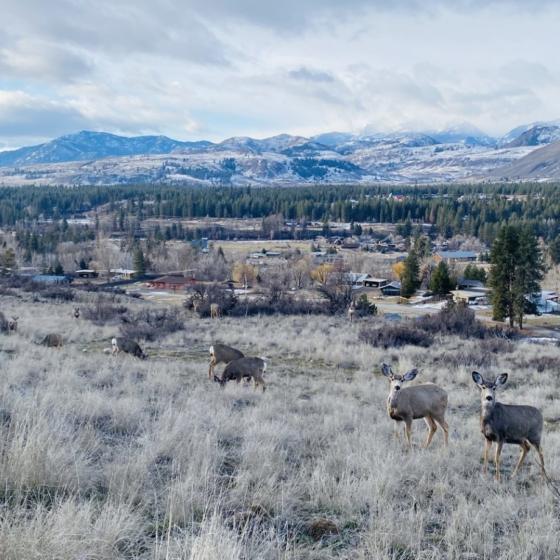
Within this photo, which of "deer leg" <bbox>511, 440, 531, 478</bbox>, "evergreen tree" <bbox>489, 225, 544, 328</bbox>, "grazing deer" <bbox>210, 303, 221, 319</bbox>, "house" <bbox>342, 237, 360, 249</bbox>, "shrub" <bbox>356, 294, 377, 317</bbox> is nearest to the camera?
"deer leg" <bbox>511, 440, 531, 478</bbox>

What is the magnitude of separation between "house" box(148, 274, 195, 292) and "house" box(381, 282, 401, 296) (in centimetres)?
2487

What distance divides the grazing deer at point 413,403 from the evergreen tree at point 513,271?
122 feet

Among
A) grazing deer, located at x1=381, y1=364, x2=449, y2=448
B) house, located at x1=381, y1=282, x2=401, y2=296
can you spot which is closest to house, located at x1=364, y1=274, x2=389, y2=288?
house, located at x1=381, y1=282, x2=401, y2=296

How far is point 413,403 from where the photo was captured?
859 cm

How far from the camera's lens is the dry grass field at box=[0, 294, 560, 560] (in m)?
3.92

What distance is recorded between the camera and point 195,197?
175375mm

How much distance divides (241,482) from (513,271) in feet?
142

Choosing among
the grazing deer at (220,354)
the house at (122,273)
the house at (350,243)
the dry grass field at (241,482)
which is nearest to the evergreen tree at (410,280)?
the house at (122,273)

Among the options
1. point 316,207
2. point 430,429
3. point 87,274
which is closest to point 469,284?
point 87,274

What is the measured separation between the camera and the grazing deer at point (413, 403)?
829cm

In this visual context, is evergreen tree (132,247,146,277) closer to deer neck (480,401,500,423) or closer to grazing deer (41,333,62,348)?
grazing deer (41,333,62,348)

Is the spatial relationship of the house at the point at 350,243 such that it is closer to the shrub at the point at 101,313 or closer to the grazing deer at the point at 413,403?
the shrub at the point at 101,313

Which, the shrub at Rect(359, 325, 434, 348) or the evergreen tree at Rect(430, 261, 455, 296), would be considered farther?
the evergreen tree at Rect(430, 261, 455, 296)

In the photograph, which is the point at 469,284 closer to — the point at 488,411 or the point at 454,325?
the point at 454,325
